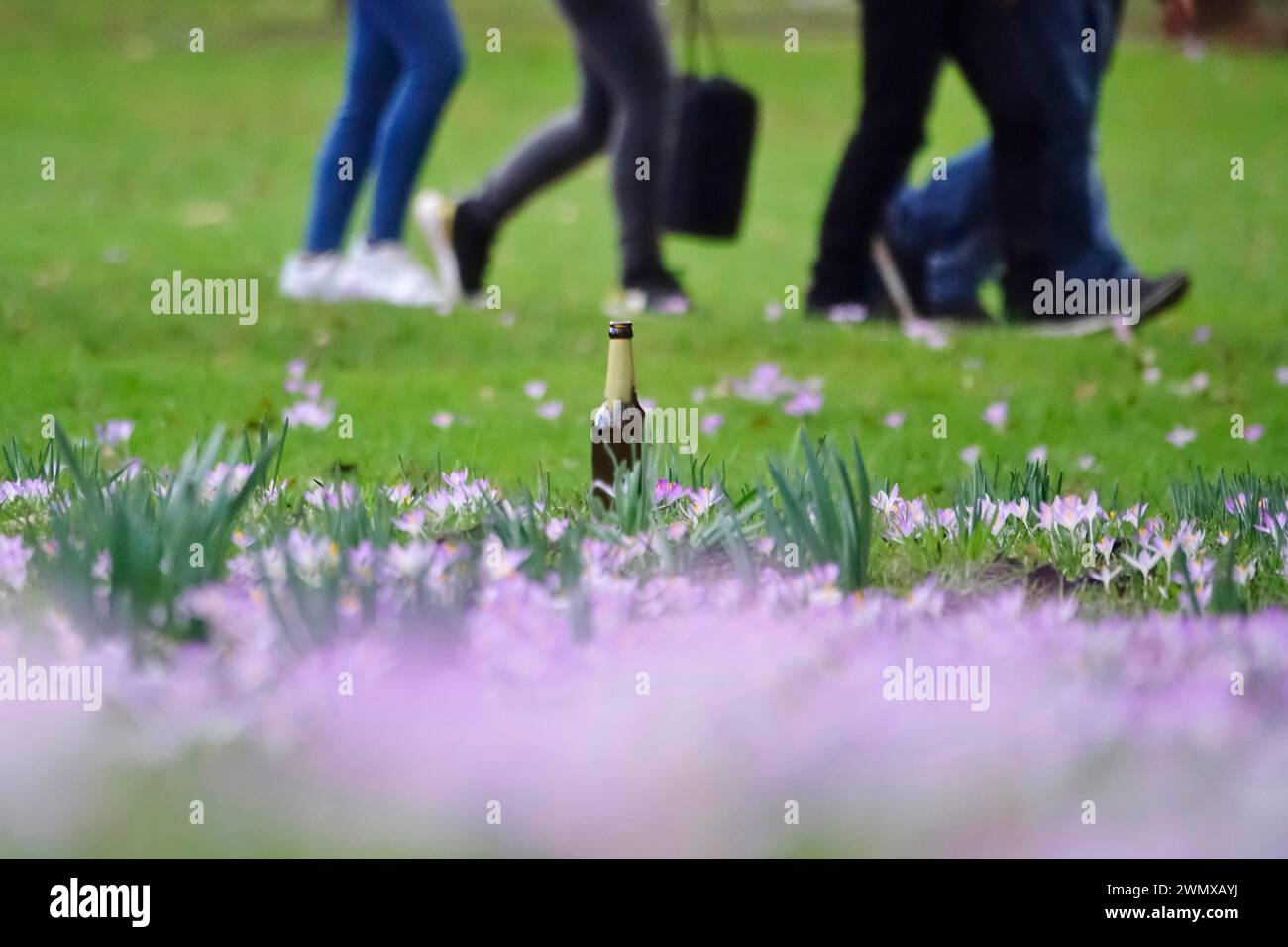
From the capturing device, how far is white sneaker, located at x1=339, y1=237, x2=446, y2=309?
20.5 feet

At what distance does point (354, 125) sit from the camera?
20.2 feet

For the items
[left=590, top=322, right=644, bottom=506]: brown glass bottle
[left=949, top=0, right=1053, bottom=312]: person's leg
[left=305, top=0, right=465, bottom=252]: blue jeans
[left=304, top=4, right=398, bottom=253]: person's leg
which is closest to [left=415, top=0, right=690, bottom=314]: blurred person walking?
[left=305, top=0, right=465, bottom=252]: blue jeans

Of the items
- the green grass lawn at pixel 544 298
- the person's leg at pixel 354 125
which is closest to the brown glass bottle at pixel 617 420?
the green grass lawn at pixel 544 298

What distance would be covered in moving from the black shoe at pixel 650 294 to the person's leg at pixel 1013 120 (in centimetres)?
107

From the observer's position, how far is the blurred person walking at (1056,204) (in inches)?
237

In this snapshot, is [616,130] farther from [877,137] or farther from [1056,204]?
[1056,204]

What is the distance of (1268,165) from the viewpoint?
12.2 m

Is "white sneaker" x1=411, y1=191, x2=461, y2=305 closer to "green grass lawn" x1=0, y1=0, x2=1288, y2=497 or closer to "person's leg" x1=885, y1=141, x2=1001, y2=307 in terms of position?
"green grass lawn" x1=0, y1=0, x2=1288, y2=497

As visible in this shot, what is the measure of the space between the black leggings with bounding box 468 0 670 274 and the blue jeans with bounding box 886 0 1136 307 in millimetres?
842

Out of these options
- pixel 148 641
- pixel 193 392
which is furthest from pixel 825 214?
pixel 148 641

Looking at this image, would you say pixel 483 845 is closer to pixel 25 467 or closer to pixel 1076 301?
pixel 25 467

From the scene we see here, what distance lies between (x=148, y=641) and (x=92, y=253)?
5489mm

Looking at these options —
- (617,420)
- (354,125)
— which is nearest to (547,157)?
(354,125)

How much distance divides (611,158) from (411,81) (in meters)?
0.68
